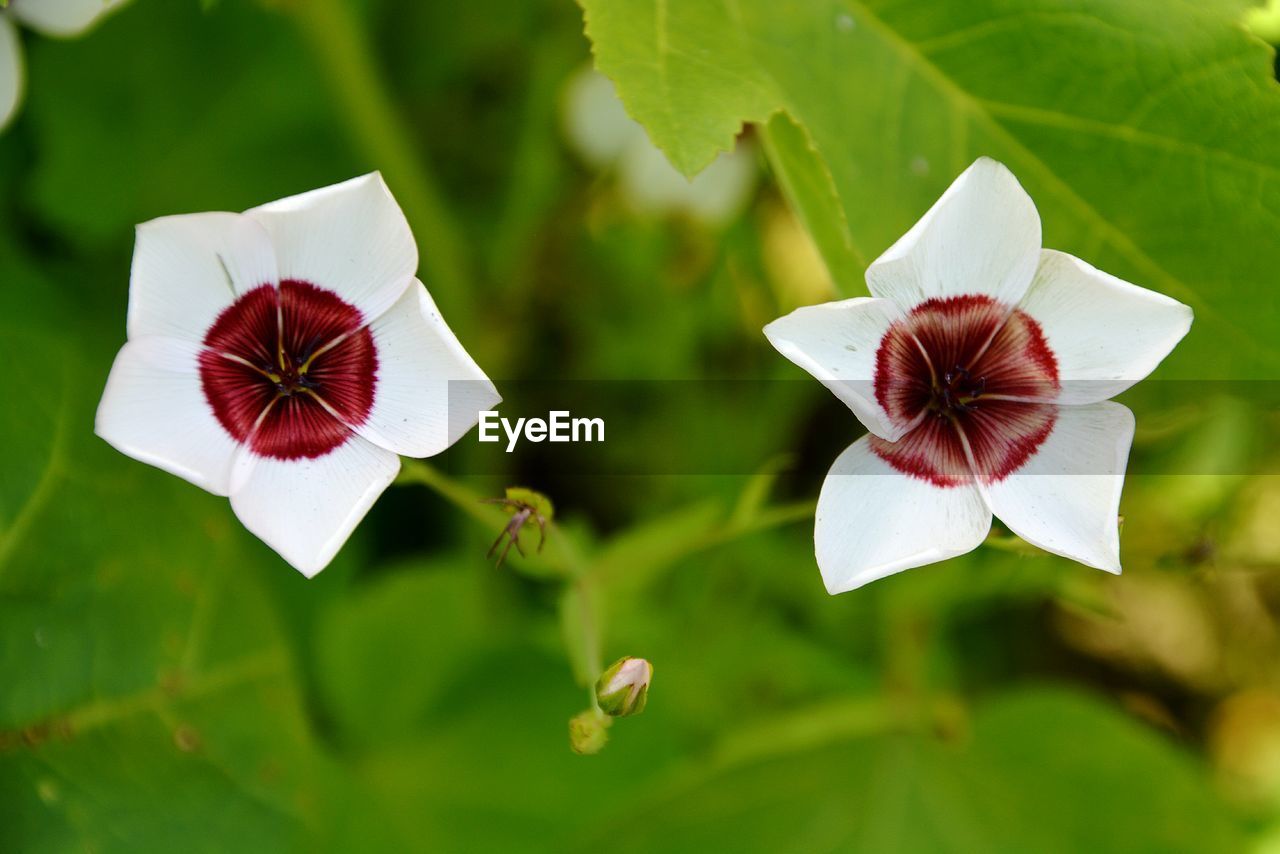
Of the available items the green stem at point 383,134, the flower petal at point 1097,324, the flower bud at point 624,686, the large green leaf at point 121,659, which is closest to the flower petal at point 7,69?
the large green leaf at point 121,659

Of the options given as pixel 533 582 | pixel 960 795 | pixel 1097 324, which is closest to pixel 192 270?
pixel 1097 324

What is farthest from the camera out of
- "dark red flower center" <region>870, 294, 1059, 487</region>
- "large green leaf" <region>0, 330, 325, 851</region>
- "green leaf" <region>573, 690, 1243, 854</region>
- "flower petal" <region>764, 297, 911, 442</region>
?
"green leaf" <region>573, 690, 1243, 854</region>

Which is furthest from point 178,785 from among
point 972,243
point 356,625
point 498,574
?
point 972,243

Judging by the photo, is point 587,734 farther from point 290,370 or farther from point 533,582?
point 533,582

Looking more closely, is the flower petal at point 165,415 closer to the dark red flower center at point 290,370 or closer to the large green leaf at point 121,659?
the dark red flower center at point 290,370

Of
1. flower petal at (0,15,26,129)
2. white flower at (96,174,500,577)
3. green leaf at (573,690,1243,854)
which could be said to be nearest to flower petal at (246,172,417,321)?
white flower at (96,174,500,577)

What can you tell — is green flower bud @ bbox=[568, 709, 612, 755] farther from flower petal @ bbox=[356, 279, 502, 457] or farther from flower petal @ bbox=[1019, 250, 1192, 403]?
flower petal @ bbox=[1019, 250, 1192, 403]
